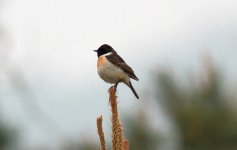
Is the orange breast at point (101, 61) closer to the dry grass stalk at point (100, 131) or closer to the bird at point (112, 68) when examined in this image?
the bird at point (112, 68)

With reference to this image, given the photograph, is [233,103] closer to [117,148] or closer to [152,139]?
[152,139]

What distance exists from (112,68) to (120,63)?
0.22m

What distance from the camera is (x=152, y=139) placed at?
17906 mm

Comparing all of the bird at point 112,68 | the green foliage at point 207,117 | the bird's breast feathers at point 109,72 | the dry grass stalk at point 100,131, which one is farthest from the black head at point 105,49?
the green foliage at point 207,117

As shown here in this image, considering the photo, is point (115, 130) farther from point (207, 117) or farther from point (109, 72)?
point (207, 117)

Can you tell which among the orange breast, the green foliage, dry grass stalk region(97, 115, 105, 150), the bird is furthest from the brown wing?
the green foliage

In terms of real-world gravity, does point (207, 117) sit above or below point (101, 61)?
below

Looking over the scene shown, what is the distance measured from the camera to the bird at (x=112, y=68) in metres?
9.70

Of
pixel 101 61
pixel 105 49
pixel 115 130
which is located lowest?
pixel 115 130

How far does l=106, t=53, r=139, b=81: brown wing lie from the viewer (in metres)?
9.81

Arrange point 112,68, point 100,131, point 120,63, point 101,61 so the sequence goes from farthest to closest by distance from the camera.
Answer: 1. point 120,63
2. point 112,68
3. point 101,61
4. point 100,131

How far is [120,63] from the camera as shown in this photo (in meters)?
10.0

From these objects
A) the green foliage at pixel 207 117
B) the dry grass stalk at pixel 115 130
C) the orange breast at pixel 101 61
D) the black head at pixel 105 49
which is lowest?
the green foliage at pixel 207 117

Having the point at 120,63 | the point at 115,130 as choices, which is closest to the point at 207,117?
the point at 120,63
